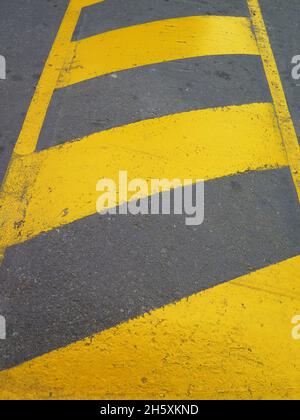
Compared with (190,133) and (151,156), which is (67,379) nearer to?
(151,156)

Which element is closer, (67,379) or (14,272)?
(67,379)

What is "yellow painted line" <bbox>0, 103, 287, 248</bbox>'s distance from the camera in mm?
2518

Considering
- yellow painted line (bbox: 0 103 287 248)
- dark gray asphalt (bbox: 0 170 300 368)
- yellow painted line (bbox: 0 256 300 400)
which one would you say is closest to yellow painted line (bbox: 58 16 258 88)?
yellow painted line (bbox: 0 103 287 248)

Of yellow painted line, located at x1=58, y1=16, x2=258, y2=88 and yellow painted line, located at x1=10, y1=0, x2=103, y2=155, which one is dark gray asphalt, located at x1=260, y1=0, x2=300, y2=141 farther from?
yellow painted line, located at x1=10, y1=0, x2=103, y2=155

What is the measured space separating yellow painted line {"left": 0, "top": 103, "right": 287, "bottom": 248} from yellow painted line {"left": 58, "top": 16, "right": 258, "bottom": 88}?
0.76 m

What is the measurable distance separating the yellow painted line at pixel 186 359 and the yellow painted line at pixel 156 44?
2.10 metres

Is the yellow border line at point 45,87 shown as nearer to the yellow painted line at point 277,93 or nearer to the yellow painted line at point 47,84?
the yellow painted line at point 47,84

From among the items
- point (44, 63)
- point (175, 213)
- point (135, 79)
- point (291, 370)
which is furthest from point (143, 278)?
point (44, 63)

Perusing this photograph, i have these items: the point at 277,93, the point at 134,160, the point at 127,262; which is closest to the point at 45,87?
the point at 134,160

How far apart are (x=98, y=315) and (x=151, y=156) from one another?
3.80 ft

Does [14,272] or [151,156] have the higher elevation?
[151,156]

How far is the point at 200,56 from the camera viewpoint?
3.62 meters

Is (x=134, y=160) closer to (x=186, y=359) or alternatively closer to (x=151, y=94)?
(x=151, y=94)

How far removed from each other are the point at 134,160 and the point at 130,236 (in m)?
0.60
